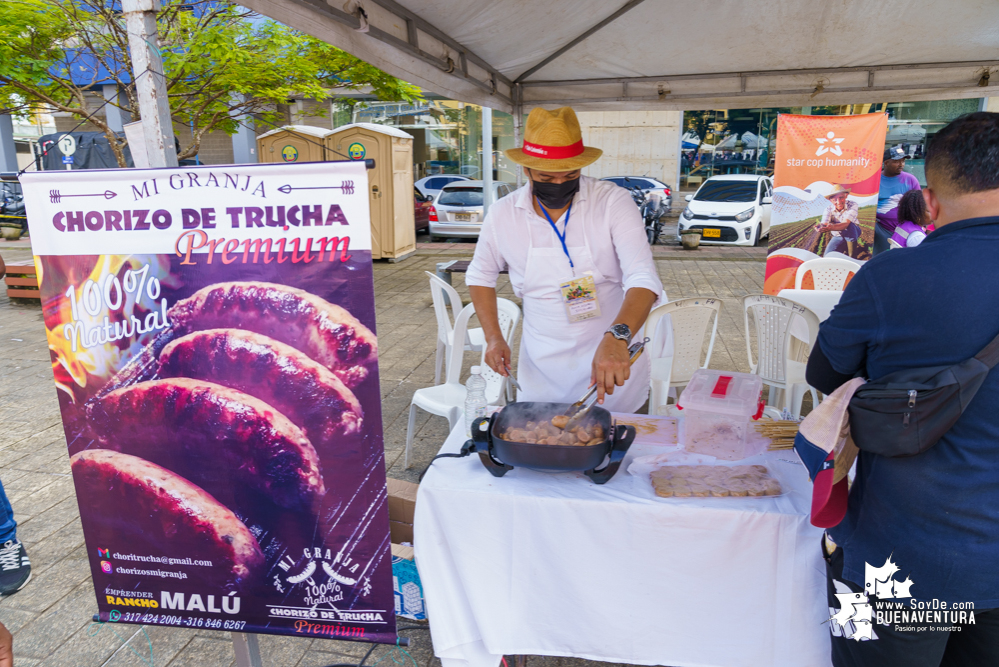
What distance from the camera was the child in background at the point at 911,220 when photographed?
16.1 ft

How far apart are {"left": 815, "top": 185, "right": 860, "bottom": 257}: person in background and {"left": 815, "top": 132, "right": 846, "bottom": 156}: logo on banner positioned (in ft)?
1.11

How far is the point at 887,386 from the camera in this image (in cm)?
124

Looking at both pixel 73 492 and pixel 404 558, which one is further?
pixel 73 492

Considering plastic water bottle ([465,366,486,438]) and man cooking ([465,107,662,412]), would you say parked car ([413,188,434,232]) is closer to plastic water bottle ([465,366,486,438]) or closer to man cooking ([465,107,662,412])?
man cooking ([465,107,662,412])

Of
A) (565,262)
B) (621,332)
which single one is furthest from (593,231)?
(621,332)

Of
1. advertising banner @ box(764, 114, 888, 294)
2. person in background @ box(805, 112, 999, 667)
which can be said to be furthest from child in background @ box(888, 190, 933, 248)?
person in background @ box(805, 112, 999, 667)

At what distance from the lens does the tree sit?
6.34m

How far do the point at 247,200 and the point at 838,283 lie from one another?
4.70 metres

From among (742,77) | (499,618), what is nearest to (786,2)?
(742,77)

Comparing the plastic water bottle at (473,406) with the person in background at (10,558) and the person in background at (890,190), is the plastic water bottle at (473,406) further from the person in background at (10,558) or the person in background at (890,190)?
the person in background at (890,190)

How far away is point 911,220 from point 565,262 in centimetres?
412

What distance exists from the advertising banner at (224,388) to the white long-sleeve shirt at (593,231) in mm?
991

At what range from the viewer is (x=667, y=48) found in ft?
13.5

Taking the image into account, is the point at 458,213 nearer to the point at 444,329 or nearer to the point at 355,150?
the point at 355,150
